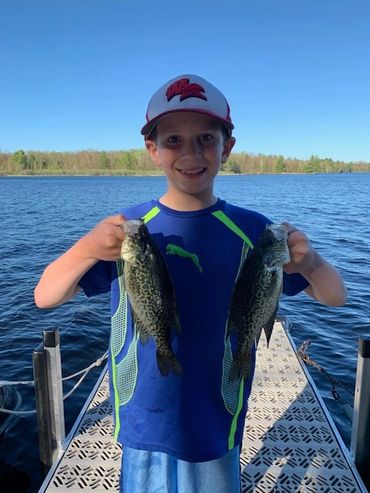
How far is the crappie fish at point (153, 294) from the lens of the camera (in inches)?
85.7

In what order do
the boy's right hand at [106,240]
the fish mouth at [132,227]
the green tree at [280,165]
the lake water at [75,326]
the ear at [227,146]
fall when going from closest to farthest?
the fish mouth at [132,227], the boy's right hand at [106,240], the ear at [227,146], the lake water at [75,326], the green tree at [280,165]

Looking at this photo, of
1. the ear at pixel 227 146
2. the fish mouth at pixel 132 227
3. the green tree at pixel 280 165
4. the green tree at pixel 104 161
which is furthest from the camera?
the green tree at pixel 280 165

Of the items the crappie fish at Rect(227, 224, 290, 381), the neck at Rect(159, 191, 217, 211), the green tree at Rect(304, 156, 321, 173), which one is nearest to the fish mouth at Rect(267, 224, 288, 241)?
the crappie fish at Rect(227, 224, 290, 381)

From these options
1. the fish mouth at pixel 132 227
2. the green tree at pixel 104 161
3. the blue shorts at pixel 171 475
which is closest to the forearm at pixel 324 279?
the fish mouth at pixel 132 227

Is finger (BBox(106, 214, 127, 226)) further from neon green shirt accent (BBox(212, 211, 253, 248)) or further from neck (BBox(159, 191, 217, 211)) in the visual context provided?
neon green shirt accent (BBox(212, 211, 253, 248))

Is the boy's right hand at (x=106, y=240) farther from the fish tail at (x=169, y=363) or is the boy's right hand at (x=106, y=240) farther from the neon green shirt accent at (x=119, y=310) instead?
the fish tail at (x=169, y=363)

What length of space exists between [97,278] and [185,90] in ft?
4.10

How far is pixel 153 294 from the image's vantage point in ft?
7.31

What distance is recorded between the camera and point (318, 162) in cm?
16675

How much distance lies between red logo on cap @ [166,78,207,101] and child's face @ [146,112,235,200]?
0.33 feet

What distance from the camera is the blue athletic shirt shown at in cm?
226

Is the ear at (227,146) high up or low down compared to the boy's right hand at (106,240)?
up

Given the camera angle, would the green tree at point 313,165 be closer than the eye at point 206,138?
No

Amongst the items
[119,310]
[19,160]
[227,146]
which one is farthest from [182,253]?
[19,160]
